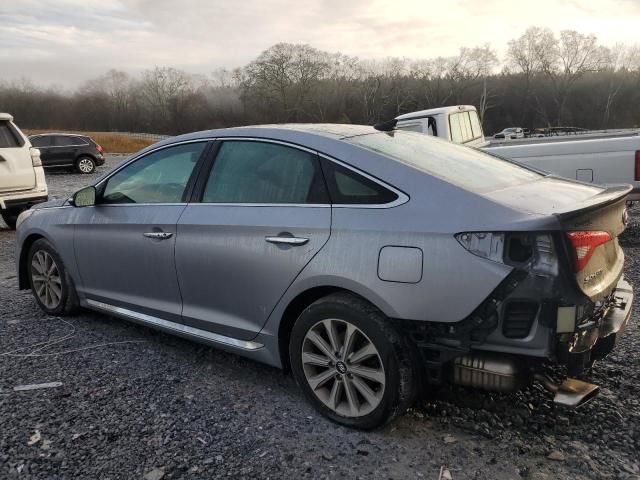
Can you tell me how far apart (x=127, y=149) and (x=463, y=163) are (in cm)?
5413

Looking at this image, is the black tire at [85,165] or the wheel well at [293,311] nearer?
the wheel well at [293,311]

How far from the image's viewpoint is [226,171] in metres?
3.30

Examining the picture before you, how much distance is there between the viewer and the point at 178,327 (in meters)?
3.46

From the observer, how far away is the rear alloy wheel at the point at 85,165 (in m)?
23.4

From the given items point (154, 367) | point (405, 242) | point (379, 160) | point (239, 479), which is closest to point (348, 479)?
point (239, 479)

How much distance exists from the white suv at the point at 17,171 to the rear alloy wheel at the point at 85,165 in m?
15.3

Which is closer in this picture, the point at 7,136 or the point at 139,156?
the point at 139,156

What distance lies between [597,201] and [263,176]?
68.2 inches

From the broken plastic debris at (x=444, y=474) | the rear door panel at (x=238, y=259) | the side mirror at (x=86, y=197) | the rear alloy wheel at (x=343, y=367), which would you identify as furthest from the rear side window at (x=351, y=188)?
the side mirror at (x=86, y=197)

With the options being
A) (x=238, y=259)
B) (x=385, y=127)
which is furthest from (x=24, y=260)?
(x=385, y=127)

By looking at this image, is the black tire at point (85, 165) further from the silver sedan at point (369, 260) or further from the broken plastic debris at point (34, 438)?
the broken plastic debris at point (34, 438)

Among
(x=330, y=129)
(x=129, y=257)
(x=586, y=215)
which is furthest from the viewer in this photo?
(x=129, y=257)

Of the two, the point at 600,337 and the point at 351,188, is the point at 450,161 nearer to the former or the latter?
the point at 351,188

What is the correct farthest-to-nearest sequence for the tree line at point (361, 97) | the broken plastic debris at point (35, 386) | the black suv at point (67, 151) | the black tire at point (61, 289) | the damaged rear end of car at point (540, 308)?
the tree line at point (361, 97), the black suv at point (67, 151), the black tire at point (61, 289), the broken plastic debris at point (35, 386), the damaged rear end of car at point (540, 308)
